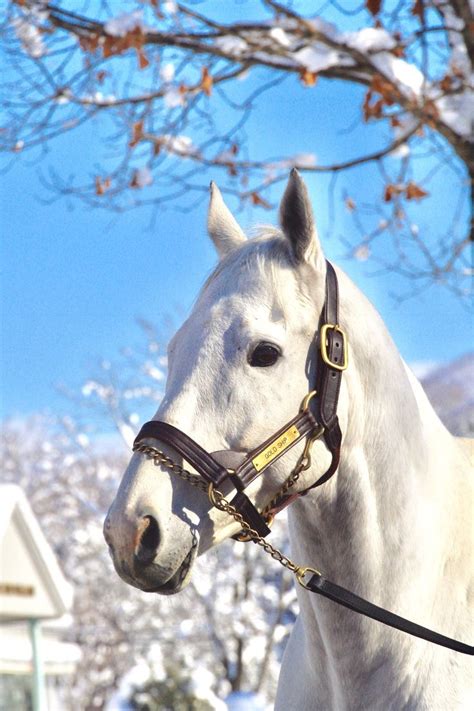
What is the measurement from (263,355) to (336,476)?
38 cm

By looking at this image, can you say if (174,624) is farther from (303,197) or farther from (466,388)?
(303,197)

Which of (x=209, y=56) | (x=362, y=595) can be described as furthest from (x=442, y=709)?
(x=209, y=56)

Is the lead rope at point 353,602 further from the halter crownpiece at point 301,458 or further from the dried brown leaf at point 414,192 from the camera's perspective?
the dried brown leaf at point 414,192

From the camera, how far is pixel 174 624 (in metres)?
22.4

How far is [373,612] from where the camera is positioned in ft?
7.22

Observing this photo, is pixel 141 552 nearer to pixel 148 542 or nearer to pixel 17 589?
pixel 148 542

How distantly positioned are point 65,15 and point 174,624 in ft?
62.4

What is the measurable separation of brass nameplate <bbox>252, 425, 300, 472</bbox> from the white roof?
27.0 ft

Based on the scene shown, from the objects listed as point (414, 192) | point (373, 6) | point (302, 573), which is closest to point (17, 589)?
point (414, 192)

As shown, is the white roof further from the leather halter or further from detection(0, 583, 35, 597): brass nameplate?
the leather halter

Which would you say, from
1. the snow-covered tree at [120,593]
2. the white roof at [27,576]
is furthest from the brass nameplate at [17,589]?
the snow-covered tree at [120,593]

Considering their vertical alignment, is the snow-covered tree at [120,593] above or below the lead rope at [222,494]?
above

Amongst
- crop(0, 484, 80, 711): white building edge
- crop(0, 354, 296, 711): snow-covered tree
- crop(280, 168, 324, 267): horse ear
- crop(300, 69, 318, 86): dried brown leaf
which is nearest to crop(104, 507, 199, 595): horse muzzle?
crop(280, 168, 324, 267): horse ear

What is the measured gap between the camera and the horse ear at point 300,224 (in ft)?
7.28
